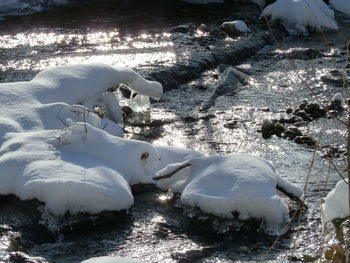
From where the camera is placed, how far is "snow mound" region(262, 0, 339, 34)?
13.9 meters

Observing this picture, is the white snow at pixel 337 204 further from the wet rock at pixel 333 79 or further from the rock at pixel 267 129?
the wet rock at pixel 333 79

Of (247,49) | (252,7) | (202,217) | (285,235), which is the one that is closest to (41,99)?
(202,217)

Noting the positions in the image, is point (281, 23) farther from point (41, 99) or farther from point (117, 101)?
point (41, 99)

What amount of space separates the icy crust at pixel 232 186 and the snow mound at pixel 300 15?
770 cm

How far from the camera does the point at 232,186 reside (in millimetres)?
6160

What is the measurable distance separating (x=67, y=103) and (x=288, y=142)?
9.06 feet

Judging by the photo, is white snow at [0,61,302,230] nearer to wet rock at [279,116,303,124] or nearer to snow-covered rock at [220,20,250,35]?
wet rock at [279,116,303,124]

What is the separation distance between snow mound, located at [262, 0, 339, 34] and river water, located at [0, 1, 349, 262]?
0.38 m

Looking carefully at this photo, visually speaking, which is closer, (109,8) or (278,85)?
(278,85)

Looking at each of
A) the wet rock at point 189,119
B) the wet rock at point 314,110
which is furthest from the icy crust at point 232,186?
the wet rock at point 314,110

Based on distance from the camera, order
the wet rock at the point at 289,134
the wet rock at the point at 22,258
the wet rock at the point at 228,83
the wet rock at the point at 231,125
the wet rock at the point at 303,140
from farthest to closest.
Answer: the wet rock at the point at 228,83
the wet rock at the point at 231,125
the wet rock at the point at 289,134
the wet rock at the point at 303,140
the wet rock at the point at 22,258

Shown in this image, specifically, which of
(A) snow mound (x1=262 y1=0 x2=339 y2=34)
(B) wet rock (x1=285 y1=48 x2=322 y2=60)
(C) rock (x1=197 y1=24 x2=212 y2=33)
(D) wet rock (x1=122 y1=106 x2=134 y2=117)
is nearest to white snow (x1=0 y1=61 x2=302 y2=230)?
(D) wet rock (x1=122 y1=106 x2=134 y2=117)

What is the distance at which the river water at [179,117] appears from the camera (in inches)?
223

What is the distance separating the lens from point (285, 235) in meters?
5.93
